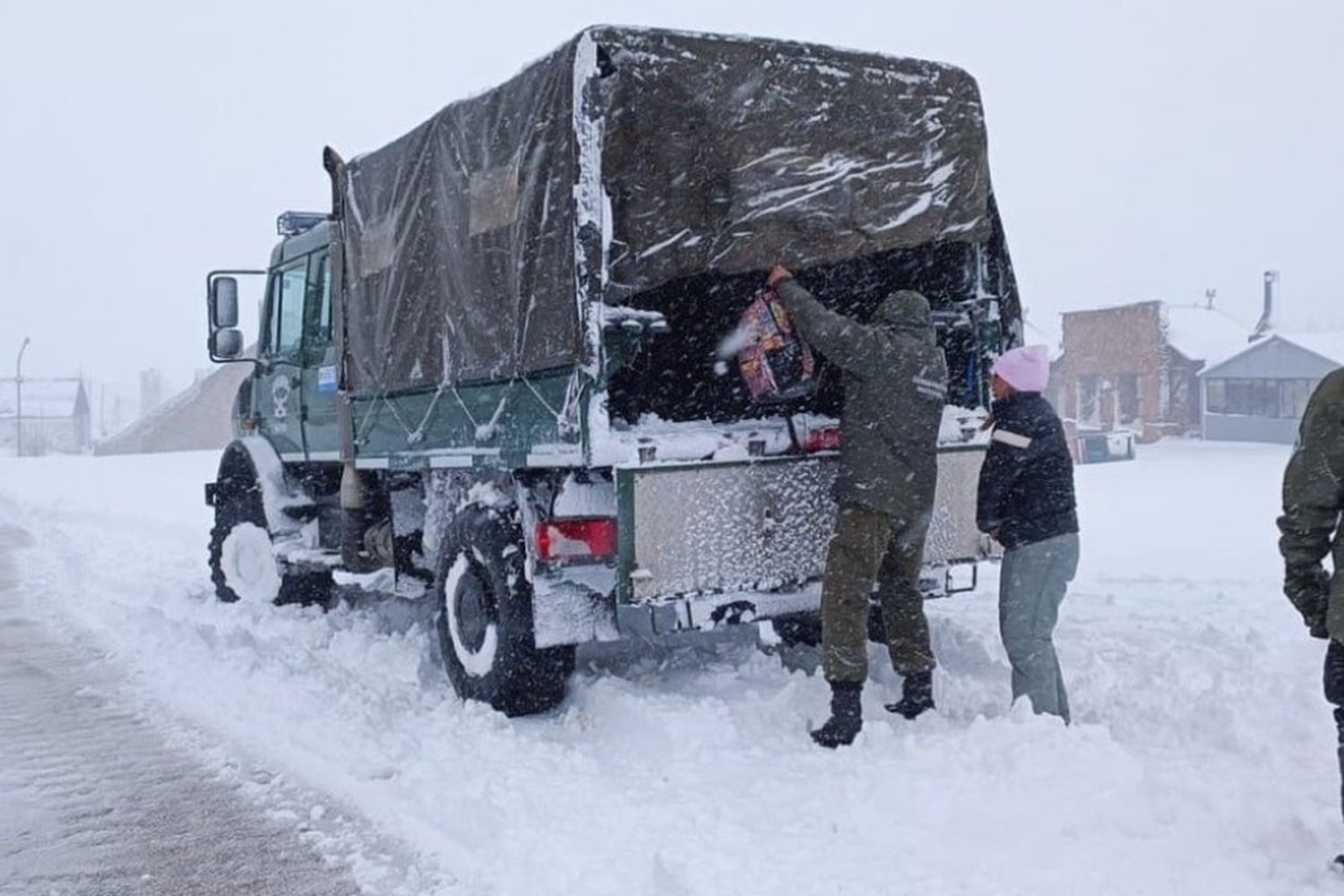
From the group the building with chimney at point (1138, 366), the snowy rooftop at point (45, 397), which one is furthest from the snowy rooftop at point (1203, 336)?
the snowy rooftop at point (45, 397)

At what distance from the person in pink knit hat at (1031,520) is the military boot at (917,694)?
0.41 metres

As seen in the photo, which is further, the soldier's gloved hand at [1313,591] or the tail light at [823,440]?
the tail light at [823,440]

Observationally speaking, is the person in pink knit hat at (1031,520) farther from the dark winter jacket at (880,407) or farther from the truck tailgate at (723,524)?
the truck tailgate at (723,524)

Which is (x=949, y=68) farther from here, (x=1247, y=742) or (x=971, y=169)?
(x=1247, y=742)

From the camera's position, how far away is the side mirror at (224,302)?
28.7 ft

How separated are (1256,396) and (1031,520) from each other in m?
40.7

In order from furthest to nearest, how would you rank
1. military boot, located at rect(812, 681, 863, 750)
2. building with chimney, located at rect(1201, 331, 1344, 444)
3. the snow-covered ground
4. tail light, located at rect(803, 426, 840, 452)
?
building with chimney, located at rect(1201, 331, 1344, 444), tail light, located at rect(803, 426, 840, 452), military boot, located at rect(812, 681, 863, 750), the snow-covered ground

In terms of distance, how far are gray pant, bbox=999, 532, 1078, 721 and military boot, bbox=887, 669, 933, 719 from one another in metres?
0.43

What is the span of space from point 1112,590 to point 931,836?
19.4ft

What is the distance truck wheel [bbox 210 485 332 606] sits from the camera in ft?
29.7

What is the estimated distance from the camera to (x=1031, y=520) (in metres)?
4.97

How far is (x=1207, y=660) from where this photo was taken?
613cm

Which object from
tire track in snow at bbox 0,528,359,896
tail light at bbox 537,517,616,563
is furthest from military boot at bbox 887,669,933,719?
tire track in snow at bbox 0,528,359,896

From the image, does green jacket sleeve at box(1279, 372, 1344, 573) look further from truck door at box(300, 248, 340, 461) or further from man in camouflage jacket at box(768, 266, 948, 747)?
truck door at box(300, 248, 340, 461)
